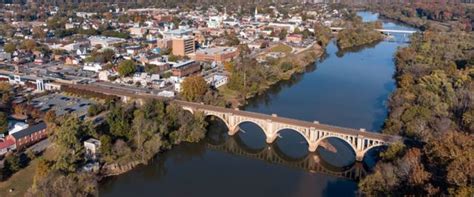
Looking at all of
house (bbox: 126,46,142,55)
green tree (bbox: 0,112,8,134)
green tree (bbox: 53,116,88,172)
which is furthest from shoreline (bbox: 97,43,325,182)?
house (bbox: 126,46,142,55)

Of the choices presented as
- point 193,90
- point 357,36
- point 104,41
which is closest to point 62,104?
point 193,90

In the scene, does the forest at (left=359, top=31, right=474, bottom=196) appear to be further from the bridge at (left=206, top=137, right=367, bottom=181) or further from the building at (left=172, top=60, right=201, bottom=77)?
the building at (left=172, top=60, right=201, bottom=77)

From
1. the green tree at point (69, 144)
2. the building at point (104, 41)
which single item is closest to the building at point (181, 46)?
the building at point (104, 41)

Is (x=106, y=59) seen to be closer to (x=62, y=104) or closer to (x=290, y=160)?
(x=62, y=104)

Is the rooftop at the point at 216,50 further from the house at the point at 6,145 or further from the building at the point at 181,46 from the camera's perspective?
the house at the point at 6,145

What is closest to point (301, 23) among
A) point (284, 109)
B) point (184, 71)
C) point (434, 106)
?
point (184, 71)
